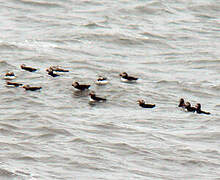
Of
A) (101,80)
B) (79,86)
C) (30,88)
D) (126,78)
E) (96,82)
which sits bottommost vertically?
(30,88)

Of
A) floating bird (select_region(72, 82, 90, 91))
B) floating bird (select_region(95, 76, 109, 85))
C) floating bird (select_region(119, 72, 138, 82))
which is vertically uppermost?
floating bird (select_region(119, 72, 138, 82))

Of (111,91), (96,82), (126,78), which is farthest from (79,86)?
(126,78)

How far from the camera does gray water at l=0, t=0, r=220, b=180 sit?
75.4ft

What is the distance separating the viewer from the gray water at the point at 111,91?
2298cm

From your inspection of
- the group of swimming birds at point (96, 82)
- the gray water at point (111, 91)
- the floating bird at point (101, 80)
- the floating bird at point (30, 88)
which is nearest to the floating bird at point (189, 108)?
the group of swimming birds at point (96, 82)

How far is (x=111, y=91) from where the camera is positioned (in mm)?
31484

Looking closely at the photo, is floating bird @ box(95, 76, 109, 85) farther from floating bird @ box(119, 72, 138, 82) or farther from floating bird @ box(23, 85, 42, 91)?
floating bird @ box(23, 85, 42, 91)

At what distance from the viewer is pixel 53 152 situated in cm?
2339

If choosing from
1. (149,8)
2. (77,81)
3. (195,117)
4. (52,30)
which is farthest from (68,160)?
(149,8)

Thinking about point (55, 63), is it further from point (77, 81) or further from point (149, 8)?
point (149, 8)

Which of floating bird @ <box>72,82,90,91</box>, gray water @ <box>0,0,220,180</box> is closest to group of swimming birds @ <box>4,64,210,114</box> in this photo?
floating bird @ <box>72,82,90,91</box>

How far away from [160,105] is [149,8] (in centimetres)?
2073

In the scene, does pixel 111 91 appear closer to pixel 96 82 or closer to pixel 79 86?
pixel 96 82

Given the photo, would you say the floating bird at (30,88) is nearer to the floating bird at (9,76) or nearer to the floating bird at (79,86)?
the floating bird at (9,76)
